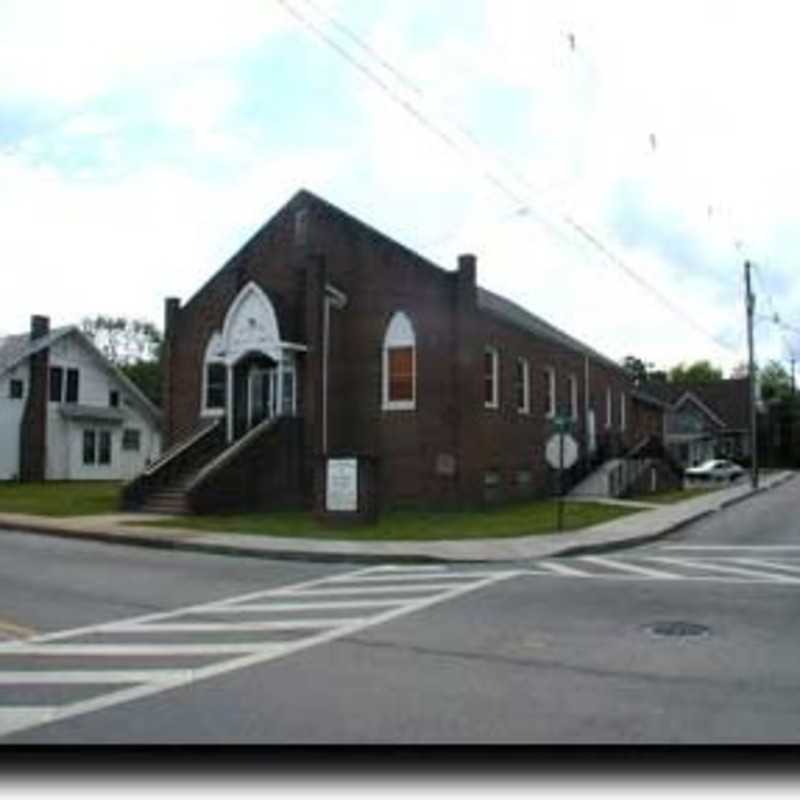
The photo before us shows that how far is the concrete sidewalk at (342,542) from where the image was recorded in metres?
21.0

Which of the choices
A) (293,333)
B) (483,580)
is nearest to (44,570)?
(483,580)

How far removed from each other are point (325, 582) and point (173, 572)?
2.33 m

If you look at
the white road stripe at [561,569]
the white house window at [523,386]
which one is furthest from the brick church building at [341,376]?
the white road stripe at [561,569]

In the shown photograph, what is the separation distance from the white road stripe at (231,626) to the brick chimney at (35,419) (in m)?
41.3

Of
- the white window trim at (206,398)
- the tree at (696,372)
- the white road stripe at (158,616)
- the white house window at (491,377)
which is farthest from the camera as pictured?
the tree at (696,372)

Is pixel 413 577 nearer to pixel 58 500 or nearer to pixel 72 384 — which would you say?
pixel 58 500

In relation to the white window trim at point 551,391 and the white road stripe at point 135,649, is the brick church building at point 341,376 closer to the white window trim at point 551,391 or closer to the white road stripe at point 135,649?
the white window trim at point 551,391

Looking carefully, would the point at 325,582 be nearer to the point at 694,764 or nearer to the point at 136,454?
the point at 694,764

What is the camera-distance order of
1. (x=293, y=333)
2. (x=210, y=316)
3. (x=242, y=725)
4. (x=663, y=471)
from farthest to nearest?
(x=663, y=471) < (x=210, y=316) < (x=293, y=333) < (x=242, y=725)

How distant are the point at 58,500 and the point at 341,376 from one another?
839cm

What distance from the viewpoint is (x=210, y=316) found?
38625 millimetres

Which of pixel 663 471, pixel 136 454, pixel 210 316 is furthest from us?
pixel 136 454

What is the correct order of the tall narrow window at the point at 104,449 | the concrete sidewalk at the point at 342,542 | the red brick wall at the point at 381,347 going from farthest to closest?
the tall narrow window at the point at 104,449 → the red brick wall at the point at 381,347 → the concrete sidewalk at the point at 342,542

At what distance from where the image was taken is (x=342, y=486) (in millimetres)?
26938
